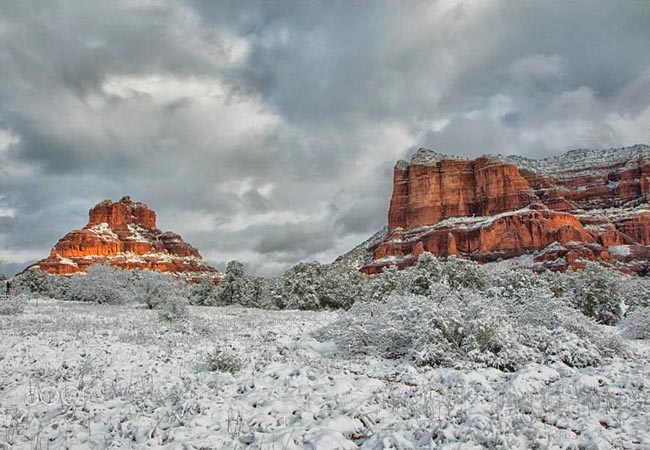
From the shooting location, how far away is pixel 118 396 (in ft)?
27.1

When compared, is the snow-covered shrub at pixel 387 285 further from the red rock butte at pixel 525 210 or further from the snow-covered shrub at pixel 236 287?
the red rock butte at pixel 525 210

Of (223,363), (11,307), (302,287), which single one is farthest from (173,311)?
(302,287)

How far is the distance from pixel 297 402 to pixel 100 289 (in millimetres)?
36008

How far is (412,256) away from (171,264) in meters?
114

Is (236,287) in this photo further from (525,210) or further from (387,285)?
(525,210)

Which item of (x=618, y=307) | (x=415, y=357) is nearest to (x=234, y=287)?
(x=618, y=307)

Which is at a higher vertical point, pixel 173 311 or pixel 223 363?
pixel 173 311

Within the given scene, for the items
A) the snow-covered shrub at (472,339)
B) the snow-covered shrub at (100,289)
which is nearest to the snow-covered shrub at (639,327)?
the snow-covered shrub at (472,339)

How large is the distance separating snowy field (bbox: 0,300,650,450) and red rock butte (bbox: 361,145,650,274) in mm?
102829

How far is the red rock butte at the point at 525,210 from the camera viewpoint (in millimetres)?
118062

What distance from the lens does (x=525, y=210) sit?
137625 millimetres

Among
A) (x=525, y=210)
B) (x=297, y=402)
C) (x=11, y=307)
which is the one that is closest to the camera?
(x=297, y=402)

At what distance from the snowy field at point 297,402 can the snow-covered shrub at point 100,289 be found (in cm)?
2656

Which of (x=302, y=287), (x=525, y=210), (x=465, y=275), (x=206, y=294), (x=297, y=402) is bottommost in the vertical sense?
(x=297, y=402)
